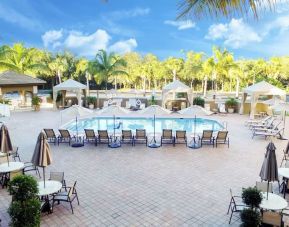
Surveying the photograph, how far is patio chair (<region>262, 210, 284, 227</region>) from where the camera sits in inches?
242

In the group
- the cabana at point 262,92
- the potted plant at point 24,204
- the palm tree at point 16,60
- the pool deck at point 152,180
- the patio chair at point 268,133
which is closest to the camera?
the potted plant at point 24,204

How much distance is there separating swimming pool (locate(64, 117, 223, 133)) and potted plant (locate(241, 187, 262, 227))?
1231 cm

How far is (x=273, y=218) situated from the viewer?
616 cm

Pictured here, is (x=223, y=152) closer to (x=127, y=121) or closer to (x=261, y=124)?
(x=261, y=124)

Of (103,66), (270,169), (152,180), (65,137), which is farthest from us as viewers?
(103,66)

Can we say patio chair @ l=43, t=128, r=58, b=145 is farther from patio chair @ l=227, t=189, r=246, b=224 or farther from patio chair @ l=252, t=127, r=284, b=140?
patio chair @ l=252, t=127, r=284, b=140

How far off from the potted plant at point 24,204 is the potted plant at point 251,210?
4.53 meters

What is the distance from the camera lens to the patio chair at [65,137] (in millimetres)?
13906

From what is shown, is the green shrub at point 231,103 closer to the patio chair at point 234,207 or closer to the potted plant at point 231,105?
the potted plant at point 231,105

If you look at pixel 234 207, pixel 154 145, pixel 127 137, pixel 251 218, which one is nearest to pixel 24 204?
pixel 251 218

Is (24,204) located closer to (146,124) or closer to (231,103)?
(146,124)

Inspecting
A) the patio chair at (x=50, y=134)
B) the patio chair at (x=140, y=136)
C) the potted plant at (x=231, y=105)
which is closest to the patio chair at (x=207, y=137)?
the patio chair at (x=140, y=136)

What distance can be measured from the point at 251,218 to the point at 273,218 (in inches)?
25.1

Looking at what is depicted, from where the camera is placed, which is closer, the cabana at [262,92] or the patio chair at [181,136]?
the patio chair at [181,136]
